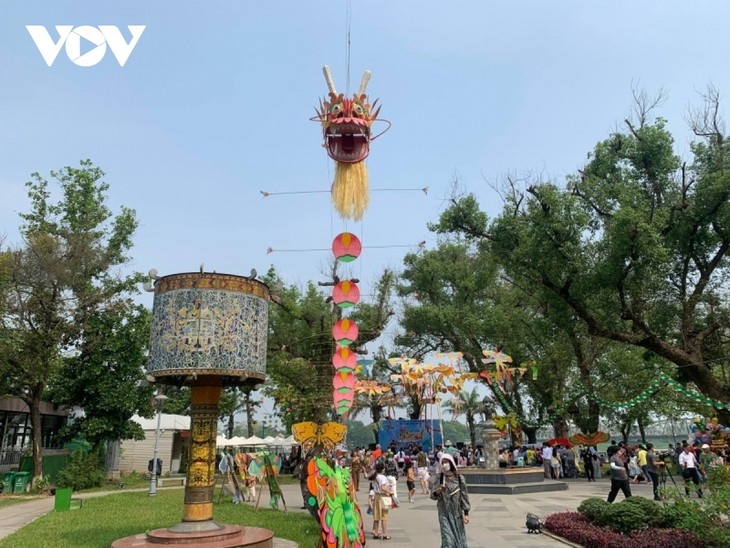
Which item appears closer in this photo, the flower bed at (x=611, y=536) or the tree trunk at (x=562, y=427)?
the flower bed at (x=611, y=536)

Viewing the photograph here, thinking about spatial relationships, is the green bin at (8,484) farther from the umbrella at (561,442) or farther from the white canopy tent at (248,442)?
the umbrella at (561,442)

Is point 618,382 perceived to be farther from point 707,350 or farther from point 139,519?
point 139,519

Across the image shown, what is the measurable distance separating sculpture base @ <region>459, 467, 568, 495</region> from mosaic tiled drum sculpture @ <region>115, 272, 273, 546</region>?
10.9 meters

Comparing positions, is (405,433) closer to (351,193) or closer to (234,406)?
(234,406)

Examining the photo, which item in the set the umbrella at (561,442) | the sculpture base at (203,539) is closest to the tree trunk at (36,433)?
the sculpture base at (203,539)

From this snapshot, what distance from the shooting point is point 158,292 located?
866 cm

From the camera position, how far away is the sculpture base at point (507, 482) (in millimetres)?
17547

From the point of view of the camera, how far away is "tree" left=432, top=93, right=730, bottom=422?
55.4 feet

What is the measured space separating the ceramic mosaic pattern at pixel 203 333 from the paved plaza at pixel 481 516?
4.26m

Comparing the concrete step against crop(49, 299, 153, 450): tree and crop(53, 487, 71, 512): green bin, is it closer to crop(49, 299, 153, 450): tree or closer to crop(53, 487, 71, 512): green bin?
crop(53, 487, 71, 512): green bin

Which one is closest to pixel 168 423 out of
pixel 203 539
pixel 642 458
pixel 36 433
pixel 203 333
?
pixel 36 433

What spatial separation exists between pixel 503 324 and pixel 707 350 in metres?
10.3

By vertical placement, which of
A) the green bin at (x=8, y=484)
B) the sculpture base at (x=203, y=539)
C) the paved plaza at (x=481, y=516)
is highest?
the green bin at (x=8, y=484)

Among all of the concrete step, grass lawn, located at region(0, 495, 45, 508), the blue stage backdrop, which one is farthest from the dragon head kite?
the blue stage backdrop
